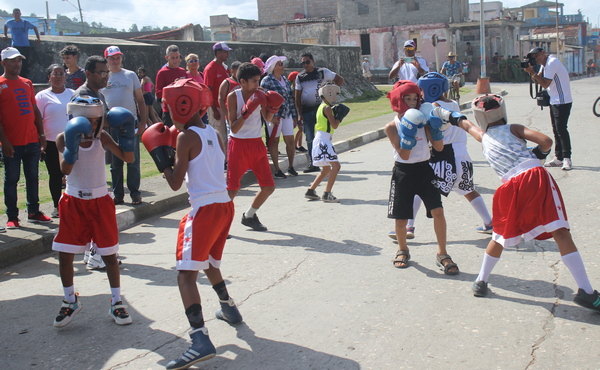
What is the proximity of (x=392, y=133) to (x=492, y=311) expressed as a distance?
1.65 meters

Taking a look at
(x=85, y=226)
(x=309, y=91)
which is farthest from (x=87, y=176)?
(x=309, y=91)

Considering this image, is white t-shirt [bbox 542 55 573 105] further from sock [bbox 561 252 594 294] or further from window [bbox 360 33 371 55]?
window [bbox 360 33 371 55]

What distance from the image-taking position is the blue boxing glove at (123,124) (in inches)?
174

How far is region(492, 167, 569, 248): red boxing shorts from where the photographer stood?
4.45m

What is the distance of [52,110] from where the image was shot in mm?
7555

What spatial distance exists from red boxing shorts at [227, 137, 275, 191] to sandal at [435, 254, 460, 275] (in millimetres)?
2221

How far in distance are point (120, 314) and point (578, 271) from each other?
304 centimetres

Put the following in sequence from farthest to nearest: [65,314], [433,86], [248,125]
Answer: [248,125]
[433,86]
[65,314]

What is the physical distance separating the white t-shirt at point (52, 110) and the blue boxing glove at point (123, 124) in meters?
3.35

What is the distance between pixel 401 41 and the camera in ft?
168

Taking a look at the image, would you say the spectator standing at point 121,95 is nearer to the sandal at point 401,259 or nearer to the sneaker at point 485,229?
the sandal at point 401,259

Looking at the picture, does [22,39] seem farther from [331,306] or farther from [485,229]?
[331,306]

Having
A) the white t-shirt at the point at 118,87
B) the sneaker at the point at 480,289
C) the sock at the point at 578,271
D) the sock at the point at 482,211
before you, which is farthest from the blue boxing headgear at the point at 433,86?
the white t-shirt at the point at 118,87

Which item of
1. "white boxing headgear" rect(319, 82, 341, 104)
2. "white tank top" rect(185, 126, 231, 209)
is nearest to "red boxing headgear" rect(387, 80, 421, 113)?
"white tank top" rect(185, 126, 231, 209)
